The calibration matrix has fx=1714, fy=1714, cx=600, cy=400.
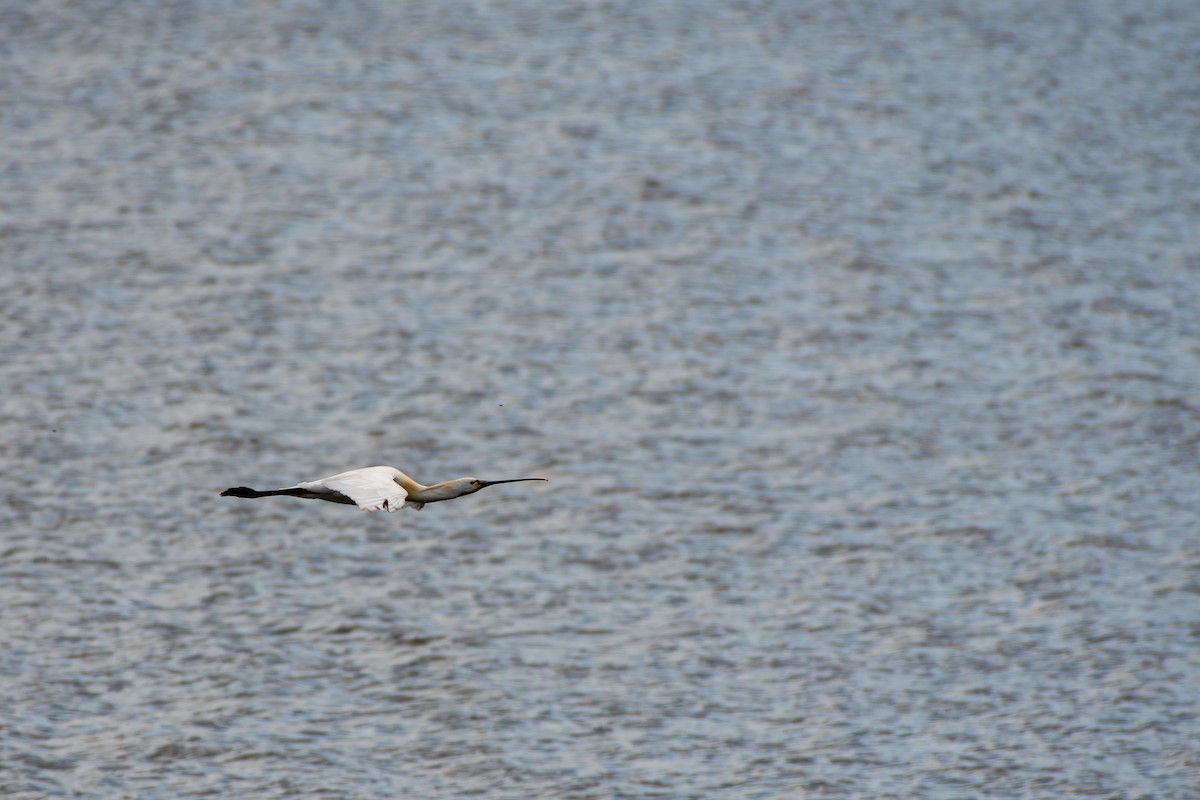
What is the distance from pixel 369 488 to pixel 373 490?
8 cm

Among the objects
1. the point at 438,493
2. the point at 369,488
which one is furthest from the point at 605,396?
the point at 369,488

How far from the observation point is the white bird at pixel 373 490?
9523 millimetres

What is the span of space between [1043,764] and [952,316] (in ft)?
34.7

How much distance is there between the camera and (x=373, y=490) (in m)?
9.95

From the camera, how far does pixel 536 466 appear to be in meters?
21.0

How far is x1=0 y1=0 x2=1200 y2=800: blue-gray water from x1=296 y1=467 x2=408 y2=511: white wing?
5444 mm

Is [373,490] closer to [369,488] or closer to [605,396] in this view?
[369,488]

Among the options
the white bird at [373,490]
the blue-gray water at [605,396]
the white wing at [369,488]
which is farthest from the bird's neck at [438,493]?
the blue-gray water at [605,396]

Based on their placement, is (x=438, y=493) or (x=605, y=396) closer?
(x=438, y=493)

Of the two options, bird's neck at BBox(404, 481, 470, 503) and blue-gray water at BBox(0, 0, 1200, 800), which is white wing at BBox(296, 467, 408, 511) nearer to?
bird's neck at BBox(404, 481, 470, 503)

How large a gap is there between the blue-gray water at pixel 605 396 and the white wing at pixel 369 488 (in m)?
5.44

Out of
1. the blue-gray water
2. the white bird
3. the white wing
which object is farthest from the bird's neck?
the blue-gray water

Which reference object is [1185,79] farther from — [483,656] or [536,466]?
[483,656]

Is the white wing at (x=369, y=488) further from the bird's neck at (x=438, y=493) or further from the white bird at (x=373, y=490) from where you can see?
the bird's neck at (x=438, y=493)
